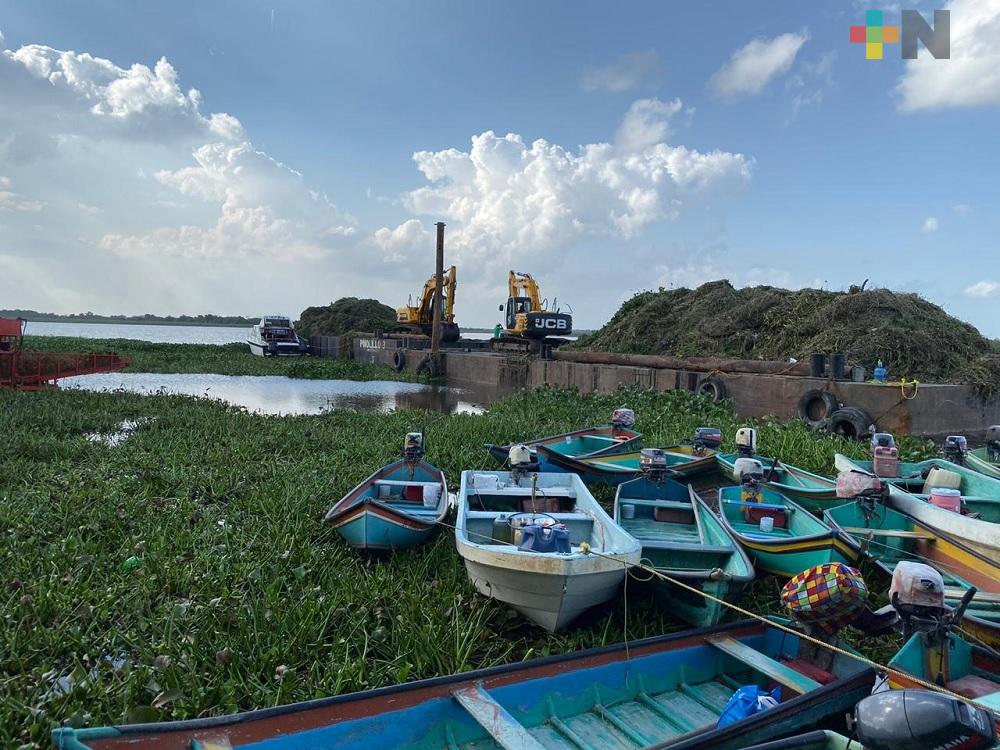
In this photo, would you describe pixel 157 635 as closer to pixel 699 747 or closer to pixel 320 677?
pixel 320 677

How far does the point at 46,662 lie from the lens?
167 inches

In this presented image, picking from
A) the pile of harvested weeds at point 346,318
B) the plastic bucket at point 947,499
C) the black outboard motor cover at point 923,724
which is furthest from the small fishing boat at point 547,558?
the pile of harvested weeds at point 346,318

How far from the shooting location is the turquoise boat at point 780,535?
5746 mm

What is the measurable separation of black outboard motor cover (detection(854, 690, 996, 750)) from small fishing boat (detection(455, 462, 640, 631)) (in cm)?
223

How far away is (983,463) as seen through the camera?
917 cm

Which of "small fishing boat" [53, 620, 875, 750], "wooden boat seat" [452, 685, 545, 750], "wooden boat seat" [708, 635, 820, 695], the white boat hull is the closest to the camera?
"small fishing boat" [53, 620, 875, 750]

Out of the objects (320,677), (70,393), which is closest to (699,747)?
(320,677)

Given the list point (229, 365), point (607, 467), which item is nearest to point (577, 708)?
point (607, 467)

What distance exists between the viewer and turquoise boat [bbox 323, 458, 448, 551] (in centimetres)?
636

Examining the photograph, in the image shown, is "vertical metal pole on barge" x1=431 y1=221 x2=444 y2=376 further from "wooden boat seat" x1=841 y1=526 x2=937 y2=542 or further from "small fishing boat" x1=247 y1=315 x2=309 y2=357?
"wooden boat seat" x1=841 y1=526 x2=937 y2=542

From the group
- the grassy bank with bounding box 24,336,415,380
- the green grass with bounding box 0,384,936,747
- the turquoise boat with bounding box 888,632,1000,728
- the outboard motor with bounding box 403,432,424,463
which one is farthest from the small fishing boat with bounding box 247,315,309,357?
the turquoise boat with bounding box 888,632,1000,728

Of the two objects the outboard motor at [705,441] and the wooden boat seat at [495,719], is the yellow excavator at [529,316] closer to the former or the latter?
the outboard motor at [705,441]

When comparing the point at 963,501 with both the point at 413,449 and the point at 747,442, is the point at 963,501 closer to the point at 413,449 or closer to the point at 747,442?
the point at 747,442

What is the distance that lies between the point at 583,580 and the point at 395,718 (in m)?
1.67
